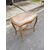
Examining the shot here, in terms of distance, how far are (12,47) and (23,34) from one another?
74 centimetres

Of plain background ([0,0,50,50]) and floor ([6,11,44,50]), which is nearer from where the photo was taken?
plain background ([0,0,50,50])

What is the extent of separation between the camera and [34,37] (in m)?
4.05

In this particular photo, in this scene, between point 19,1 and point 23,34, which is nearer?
point 23,34

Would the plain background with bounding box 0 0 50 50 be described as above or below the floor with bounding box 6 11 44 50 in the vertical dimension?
above
